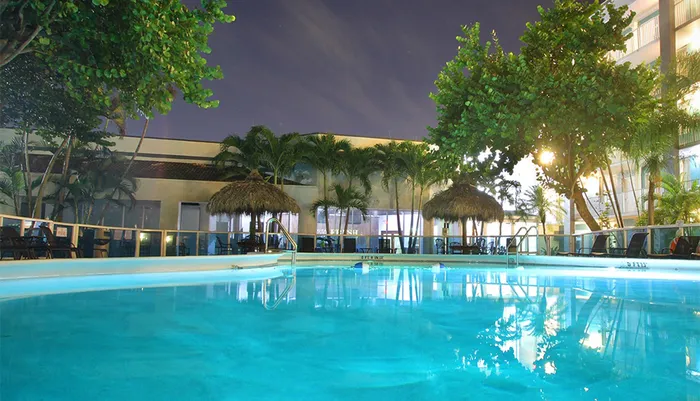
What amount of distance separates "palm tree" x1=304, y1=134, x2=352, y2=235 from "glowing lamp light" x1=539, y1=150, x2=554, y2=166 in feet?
32.8

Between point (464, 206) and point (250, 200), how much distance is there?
25.6 feet

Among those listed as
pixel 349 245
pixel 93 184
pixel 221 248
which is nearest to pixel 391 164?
pixel 349 245

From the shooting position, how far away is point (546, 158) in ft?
56.4

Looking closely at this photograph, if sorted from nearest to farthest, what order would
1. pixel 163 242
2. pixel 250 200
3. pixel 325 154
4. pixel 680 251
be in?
pixel 680 251 → pixel 163 242 → pixel 250 200 → pixel 325 154

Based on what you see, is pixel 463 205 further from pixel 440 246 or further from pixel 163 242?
pixel 163 242

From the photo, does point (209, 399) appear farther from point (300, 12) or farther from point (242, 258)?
point (300, 12)

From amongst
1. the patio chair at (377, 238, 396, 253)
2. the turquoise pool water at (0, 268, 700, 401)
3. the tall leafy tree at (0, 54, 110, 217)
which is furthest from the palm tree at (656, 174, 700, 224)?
the tall leafy tree at (0, 54, 110, 217)

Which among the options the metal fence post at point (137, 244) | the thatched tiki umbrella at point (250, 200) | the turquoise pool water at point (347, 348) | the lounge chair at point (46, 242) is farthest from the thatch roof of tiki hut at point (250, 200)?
the turquoise pool water at point (347, 348)

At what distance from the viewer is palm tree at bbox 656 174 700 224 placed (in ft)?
59.2

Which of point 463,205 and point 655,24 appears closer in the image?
point 463,205

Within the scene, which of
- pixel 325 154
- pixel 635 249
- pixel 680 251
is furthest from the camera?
pixel 325 154

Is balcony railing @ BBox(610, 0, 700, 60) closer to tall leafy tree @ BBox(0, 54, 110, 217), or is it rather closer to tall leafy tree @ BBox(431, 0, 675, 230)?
tall leafy tree @ BBox(431, 0, 675, 230)

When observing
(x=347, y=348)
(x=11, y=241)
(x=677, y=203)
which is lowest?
(x=347, y=348)

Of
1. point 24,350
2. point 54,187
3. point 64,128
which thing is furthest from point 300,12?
point 24,350
